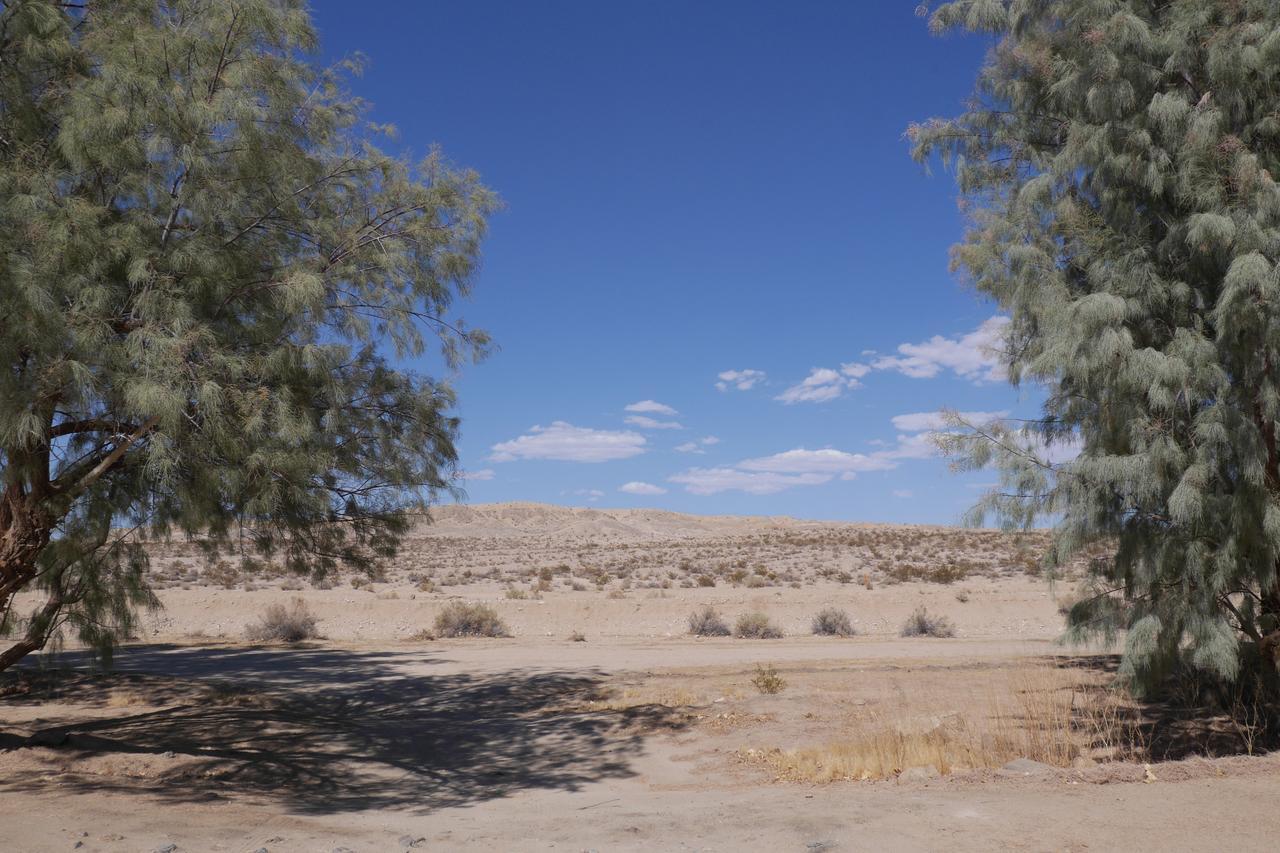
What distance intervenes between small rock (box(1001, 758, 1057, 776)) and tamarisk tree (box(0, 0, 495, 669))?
21.9ft

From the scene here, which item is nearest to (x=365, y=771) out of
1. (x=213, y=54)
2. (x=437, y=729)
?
(x=437, y=729)

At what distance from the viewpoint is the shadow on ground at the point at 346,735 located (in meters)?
9.68

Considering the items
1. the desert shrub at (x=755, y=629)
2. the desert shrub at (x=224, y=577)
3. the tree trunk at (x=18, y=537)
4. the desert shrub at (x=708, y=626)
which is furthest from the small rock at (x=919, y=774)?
the desert shrub at (x=224, y=577)

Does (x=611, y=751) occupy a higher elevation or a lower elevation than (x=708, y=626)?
lower

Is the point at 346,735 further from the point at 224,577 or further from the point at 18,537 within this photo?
the point at 224,577

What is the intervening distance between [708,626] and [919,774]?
59.3 feet

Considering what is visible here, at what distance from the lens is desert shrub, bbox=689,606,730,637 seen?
86.8 feet

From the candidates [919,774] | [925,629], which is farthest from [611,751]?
[925,629]

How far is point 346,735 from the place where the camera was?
12.7m

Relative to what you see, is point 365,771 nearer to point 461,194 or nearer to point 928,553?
point 461,194

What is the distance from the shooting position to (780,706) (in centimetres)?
Answer: 1324

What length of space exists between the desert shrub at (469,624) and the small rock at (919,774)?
19225 mm

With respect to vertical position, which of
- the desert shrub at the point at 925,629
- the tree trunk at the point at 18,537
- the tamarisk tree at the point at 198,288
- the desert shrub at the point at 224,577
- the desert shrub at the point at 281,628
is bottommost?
the desert shrub at the point at 925,629

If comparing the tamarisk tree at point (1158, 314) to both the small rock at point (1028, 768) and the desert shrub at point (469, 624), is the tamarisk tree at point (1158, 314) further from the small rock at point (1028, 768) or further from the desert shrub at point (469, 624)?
the desert shrub at point (469, 624)
